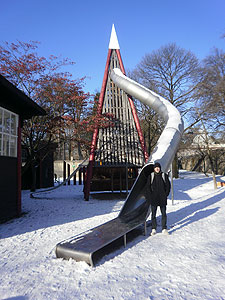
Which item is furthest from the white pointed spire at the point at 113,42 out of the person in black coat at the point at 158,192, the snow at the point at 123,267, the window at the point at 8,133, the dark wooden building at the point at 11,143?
the snow at the point at 123,267

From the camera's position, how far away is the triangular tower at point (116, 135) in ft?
38.1

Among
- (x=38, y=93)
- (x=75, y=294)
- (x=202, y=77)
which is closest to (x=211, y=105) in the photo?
(x=202, y=77)

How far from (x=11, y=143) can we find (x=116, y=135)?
6.10 m

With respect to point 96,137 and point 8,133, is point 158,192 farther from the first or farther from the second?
point 96,137

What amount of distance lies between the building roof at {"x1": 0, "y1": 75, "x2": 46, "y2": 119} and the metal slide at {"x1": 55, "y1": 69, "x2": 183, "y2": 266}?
164 inches

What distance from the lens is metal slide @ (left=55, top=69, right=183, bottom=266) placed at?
412cm

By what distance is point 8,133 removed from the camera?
7.39 meters

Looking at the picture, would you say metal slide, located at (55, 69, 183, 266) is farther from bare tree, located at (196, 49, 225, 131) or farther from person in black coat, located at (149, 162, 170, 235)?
bare tree, located at (196, 49, 225, 131)

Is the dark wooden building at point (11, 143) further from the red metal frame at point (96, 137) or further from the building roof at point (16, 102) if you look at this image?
the red metal frame at point (96, 137)

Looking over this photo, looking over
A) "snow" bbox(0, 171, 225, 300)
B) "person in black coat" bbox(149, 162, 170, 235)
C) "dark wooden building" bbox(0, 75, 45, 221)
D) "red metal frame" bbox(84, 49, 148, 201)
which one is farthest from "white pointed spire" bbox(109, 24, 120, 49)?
"snow" bbox(0, 171, 225, 300)

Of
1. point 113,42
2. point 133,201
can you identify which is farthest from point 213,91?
point 133,201

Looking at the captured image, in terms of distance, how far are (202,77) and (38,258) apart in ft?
69.9

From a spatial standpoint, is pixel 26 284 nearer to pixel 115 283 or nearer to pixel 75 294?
pixel 75 294

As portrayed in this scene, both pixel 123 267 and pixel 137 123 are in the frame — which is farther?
pixel 137 123
